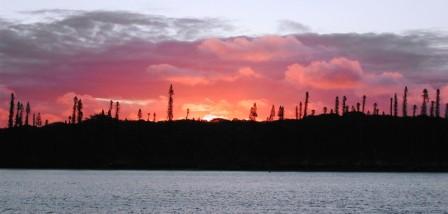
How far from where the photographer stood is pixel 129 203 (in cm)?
10656

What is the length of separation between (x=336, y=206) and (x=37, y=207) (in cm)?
Result: 4497

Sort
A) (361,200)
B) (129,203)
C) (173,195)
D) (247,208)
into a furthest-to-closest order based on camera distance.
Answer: (173,195)
(361,200)
(129,203)
(247,208)

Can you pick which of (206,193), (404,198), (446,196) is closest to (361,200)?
(404,198)

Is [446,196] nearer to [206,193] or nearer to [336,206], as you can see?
[336,206]

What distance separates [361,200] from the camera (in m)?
118

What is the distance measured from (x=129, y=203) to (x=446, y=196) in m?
62.7

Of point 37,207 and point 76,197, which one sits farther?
point 76,197

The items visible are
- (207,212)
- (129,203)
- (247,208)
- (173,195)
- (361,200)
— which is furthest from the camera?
(173,195)

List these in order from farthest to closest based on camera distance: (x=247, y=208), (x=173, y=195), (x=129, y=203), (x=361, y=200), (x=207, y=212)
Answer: (x=173, y=195) → (x=361, y=200) → (x=129, y=203) → (x=247, y=208) → (x=207, y=212)

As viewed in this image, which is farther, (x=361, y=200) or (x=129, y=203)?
(x=361, y=200)

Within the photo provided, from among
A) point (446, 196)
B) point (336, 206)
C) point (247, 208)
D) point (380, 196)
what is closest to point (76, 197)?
point (247, 208)

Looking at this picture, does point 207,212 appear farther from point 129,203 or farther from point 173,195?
point 173,195

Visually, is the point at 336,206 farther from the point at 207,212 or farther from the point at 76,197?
the point at 76,197

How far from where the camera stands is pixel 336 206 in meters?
104
